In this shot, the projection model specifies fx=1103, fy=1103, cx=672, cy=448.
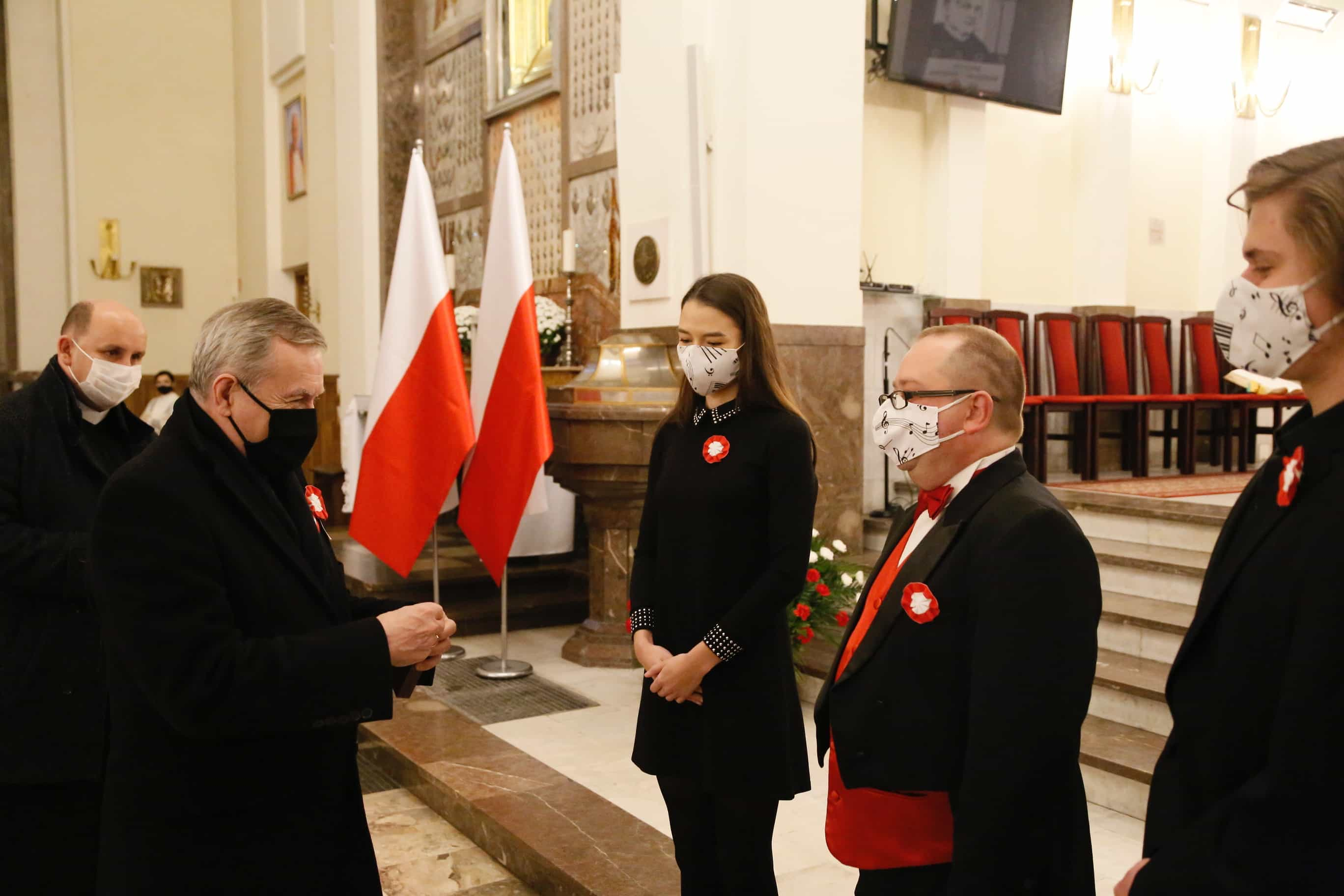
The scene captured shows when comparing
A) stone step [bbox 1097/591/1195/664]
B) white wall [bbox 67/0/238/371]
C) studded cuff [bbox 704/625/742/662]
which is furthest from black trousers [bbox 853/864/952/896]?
white wall [bbox 67/0/238/371]

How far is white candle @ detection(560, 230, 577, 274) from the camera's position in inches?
270

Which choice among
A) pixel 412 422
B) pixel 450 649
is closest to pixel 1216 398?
pixel 450 649

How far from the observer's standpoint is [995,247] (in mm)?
7770

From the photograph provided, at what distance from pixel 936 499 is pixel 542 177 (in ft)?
21.9

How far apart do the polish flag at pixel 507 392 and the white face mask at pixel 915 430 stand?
321cm

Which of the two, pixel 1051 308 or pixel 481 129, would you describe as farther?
pixel 481 129

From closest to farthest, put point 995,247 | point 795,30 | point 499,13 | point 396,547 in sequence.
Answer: point 396,547, point 795,30, point 995,247, point 499,13

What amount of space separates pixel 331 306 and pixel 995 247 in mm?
5997

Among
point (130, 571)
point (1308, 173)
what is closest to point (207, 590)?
point (130, 571)

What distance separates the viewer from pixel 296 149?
1130 centimetres

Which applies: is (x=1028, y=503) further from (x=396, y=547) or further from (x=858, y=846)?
(x=396, y=547)

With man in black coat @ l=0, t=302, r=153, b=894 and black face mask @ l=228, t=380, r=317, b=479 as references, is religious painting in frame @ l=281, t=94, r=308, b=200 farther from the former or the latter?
black face mask @ l=228, t=380, r=317, b=479

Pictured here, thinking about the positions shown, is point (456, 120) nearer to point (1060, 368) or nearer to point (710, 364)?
point (1060, 368)

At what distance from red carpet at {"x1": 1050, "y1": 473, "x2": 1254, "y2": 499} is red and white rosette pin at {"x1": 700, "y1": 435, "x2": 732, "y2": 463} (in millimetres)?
3752
